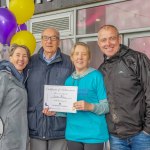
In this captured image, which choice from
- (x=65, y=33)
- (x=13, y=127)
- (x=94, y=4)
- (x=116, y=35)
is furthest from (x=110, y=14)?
(x=13, y=127)

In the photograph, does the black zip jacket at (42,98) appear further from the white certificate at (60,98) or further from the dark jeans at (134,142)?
the dark jeans at (134,142)

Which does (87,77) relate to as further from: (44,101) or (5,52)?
(5,52)

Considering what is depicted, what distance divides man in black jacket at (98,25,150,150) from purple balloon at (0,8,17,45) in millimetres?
1544

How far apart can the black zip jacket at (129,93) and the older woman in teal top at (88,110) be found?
0.33 ft

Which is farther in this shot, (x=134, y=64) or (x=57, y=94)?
(x=57, y=94)

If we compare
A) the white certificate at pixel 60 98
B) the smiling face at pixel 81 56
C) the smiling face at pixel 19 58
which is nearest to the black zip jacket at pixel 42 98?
the white certificate at pixel 60 98

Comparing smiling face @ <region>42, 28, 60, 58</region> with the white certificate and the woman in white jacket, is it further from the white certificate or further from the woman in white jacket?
the white certificate

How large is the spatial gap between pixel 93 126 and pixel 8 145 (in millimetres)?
893

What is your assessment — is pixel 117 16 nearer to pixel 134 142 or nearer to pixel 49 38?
pixel 49 38

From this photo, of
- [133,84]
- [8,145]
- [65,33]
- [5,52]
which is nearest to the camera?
[133,84]

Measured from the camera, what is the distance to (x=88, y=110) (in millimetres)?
3377

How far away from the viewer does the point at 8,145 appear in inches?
141

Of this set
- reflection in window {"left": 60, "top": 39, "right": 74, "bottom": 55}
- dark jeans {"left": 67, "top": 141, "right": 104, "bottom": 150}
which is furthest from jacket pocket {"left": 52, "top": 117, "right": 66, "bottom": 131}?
reflection in window {"left": 60, "top": 39, "right": 74, "bottom": 55}

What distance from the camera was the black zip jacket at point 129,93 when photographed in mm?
3262
